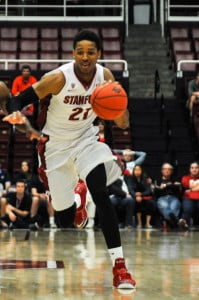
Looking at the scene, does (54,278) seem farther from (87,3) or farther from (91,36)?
(87,3)

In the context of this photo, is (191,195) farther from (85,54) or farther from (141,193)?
(85,54)

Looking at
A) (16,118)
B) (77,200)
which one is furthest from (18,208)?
(16,118)

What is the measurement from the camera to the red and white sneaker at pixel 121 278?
4.71 meters

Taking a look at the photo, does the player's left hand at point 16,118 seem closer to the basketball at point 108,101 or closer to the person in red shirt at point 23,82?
the basketball at point 108,101

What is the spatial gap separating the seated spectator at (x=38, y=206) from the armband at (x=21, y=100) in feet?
22.3

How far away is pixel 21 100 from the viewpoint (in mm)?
4848

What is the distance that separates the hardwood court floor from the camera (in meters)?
4.54

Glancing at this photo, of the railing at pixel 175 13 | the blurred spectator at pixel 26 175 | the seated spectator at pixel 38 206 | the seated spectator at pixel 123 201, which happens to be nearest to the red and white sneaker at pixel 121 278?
the seated spectator at pixel 38 206

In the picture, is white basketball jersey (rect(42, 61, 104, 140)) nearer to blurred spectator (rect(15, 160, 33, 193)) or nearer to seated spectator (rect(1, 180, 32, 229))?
seated spectator (rect(1, 180, 32, 229))

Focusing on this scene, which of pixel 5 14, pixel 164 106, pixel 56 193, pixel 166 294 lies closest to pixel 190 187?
pixel 164 106

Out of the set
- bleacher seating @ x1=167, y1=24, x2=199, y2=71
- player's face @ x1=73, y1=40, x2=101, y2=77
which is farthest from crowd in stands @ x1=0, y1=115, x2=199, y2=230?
player's face @ x1=73, y1=40, x2=101, y2=77

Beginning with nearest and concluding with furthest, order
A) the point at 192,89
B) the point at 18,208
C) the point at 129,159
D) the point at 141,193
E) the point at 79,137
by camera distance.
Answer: the point at 79,137 → the point at 18,208 → the point at 141,193 → the point at 129,159 → the point at 192,89

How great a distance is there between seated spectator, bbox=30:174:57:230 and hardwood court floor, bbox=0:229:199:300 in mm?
1789

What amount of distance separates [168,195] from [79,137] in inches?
276
